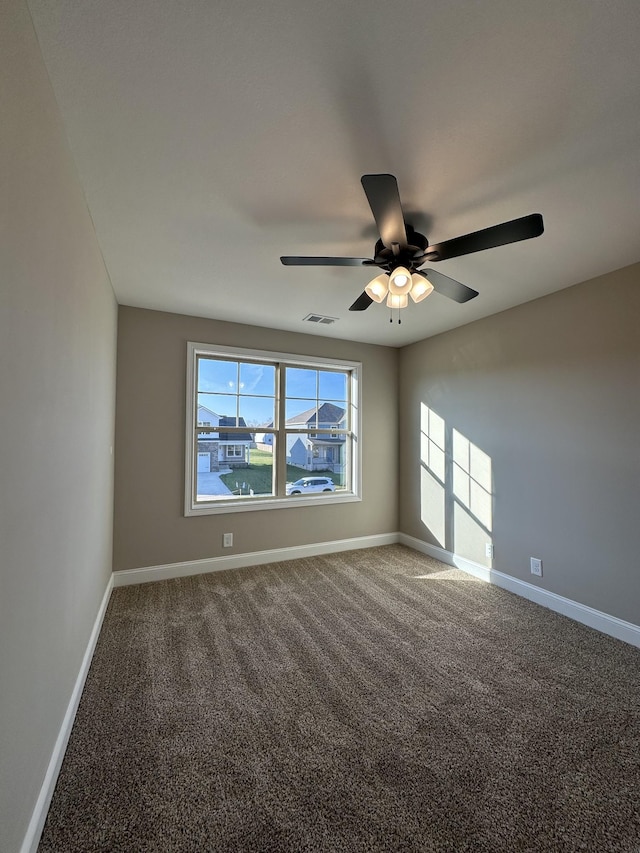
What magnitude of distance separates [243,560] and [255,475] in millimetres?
910

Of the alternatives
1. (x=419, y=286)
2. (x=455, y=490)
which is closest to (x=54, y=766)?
(x=419, y=286)

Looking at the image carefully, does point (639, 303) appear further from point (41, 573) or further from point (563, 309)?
point (41, 573)

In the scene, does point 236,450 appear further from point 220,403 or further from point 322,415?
point 322,415

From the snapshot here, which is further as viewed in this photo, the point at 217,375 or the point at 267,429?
the point at 267,429

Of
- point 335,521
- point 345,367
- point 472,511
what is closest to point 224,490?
point 335,521

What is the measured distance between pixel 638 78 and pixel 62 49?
75.7 inches

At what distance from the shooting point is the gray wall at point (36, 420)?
98cm

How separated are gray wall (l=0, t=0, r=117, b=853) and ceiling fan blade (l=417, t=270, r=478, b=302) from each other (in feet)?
5.74

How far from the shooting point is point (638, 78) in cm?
123

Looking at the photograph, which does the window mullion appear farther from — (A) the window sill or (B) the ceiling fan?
(B) the ceiling fan

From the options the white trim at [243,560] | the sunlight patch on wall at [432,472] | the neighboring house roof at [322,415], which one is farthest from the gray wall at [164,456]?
the sunlight patch on wall at [432,472]

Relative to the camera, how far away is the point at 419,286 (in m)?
2.02

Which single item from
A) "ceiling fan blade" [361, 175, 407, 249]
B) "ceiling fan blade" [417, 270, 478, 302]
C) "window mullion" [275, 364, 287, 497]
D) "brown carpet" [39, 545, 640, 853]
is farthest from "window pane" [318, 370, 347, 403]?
"ceiling fan blade" [361, 175, 407, 249]

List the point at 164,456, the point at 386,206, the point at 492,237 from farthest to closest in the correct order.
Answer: the point at 164,456
the point at 492,237
the point at 386,206
